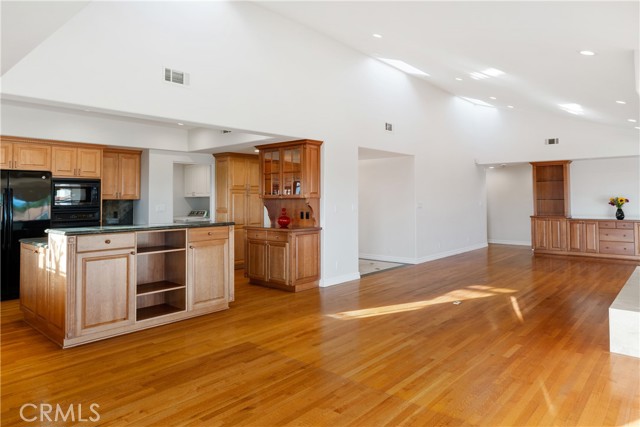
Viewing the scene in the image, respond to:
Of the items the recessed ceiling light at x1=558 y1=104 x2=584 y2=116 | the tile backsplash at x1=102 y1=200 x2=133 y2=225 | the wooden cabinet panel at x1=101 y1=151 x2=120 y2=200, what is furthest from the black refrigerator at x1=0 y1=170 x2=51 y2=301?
the recessed ceiling light at x1=558 y1=104 x2=584 y2=116

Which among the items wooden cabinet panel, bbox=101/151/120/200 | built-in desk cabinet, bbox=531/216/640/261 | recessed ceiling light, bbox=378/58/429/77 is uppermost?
recessed ceiling light, bbox=378/58/429/77

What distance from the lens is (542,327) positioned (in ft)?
13.4

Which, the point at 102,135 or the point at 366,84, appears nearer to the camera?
the point at 102,135

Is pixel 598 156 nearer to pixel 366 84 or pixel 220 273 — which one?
pixel 366 84

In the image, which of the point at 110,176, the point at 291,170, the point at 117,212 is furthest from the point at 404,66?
the point at 117,212

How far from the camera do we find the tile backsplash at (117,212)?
6.88m

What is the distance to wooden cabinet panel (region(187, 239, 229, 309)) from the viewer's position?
4.46 metres

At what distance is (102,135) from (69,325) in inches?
152

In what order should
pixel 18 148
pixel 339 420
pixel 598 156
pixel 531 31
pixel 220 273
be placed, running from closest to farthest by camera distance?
1. pixel 339 420
2. pixel 531 31
3. pixel 220 273
4. pixel 18 148
5. pixel 598 156

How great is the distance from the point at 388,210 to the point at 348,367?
5.82 metres

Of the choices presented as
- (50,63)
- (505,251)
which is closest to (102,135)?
(50,63)

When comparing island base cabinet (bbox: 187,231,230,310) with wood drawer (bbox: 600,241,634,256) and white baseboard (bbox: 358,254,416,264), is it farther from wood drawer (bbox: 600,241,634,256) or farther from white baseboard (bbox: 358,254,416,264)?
wood drawer (bbox: 600,241,634,256)

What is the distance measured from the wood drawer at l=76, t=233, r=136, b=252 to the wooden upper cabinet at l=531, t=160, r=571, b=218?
30.8 ft

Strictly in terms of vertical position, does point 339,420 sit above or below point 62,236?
below
